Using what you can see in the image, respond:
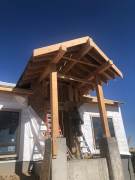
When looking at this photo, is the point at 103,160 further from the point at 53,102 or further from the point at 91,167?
the point at 53,102

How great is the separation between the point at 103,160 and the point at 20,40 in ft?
24.1

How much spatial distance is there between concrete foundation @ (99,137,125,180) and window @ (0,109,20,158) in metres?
3.74

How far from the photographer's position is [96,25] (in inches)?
282

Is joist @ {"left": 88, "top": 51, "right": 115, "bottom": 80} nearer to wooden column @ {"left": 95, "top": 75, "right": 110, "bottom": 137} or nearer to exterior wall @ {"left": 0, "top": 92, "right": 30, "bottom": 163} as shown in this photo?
wooden column @ {"left": 95, "top": 75, "right": 110, "bottom": 137}

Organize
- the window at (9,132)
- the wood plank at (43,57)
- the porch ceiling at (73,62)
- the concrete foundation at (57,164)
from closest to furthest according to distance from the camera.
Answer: the concrete foundation at (57,164) → the wood plank at (43,57) → the porch ceiling at (73,62) → the window at (9,132)

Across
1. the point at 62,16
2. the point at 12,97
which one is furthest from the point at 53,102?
the point at 62,16

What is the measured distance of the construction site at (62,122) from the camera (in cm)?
400

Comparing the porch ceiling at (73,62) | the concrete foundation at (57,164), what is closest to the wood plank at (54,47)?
the porch ceiling at (73,62)

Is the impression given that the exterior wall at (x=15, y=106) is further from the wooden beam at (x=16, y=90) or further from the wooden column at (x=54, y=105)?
the wooden column at (x=54, y=105)

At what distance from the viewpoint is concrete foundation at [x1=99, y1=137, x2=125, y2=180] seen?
4.33 metres

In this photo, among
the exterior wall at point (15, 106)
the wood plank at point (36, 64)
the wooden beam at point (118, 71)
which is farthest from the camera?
the wooden beam at point (118, 71)

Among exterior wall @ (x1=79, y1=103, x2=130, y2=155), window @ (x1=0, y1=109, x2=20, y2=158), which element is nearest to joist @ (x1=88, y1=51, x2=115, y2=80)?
exterior wall @ (x1=79, y1=103, x2=130, y2=155)

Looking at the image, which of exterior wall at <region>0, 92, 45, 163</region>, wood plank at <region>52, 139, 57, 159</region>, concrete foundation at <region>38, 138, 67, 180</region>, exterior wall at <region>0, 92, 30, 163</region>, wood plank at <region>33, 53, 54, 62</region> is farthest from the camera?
exterior wall at <region>0, 92, 30, 163</region>

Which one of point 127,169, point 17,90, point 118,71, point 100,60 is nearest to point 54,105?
point 17,90
